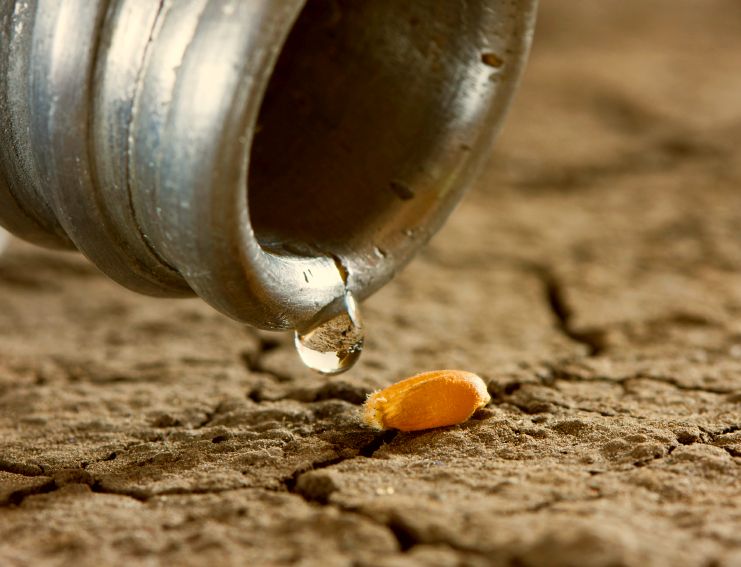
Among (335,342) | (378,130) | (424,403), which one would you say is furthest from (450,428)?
(378,130)

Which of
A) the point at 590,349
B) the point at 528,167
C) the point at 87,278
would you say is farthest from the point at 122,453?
the point at 528,167

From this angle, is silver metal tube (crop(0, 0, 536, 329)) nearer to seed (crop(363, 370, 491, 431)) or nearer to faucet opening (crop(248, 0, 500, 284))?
faucet opening (crop(248, 0, 500, 284))

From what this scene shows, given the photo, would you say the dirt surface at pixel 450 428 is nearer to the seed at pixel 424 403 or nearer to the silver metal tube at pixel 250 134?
the seed at pixel 424 403

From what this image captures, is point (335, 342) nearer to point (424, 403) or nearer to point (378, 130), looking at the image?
point (424, 403)

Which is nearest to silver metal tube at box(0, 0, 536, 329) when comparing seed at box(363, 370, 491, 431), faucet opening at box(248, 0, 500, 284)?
faucet opening at box(248, 0, 500, 284)

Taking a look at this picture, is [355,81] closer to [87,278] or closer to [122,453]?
[122,453]

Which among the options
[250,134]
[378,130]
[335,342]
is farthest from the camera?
[378,130]
